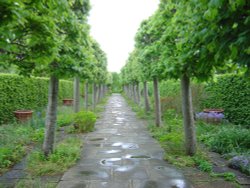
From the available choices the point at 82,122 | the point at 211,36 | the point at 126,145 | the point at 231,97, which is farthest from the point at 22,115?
the point at 211,36

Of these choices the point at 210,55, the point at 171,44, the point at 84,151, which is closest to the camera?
the point at 210,55

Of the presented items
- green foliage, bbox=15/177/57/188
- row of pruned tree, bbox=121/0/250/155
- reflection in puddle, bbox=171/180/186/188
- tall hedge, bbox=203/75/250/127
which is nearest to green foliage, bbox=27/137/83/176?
green foliage, bbox=15/177/57/188

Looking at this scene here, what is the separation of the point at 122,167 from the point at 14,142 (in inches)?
128

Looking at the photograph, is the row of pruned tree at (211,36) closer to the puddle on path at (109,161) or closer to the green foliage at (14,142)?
the puddle on path at (109,161)

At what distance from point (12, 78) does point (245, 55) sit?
9.77 m

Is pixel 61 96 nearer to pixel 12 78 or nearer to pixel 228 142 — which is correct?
pixel 12 78

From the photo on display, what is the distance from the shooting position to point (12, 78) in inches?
394

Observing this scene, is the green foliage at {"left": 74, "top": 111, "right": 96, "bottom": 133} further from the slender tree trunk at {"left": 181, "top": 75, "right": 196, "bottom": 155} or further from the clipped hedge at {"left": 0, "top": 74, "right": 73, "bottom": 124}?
the slender tree trunk at {"left": 181, "top": 75, "right": 196, "bottom": 155}

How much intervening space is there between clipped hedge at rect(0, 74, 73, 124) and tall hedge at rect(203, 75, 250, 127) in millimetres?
8733

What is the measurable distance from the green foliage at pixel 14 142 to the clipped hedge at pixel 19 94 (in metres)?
1.81

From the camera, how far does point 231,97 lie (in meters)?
9.67

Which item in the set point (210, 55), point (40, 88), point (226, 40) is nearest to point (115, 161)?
point (210, 55)

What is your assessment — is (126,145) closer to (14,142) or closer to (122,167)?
(122,167)

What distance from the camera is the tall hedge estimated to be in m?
8.74
